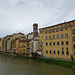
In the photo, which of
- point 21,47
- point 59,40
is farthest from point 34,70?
point 21,47

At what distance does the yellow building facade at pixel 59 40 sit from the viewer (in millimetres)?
29125

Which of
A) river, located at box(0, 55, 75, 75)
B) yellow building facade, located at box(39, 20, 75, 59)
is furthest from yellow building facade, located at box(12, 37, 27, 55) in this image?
river, located at box(0, 55, 75, 75)

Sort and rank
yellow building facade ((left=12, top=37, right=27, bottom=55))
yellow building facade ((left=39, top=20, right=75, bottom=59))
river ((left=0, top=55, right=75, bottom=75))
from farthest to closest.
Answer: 1. yellow building facade ((left=12, top=37, right=27, bottom=55))
2. yellow building facade ((left=39, top=20, right=75, bottom=59))
3. river ((left=0, top=55, right=75, bottom=75))

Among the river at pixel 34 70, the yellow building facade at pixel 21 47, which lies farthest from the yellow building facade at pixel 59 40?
the yellow building facade at pixel 21 47

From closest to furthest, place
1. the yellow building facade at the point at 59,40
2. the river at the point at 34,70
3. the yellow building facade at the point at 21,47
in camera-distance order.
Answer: the river at the point at 34,70
the yellow building facade at the point at 59,40
the yellow building facade at the point at 21,47

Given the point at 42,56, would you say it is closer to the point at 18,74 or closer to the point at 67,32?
the point at 67,32

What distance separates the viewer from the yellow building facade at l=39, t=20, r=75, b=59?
2912 cm

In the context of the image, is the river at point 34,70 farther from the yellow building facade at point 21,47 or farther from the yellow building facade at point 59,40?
the yellow building facade at point 21,47

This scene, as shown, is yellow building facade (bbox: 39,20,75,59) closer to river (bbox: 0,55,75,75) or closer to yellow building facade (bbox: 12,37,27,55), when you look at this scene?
river (bbox: 0,55,75,75)

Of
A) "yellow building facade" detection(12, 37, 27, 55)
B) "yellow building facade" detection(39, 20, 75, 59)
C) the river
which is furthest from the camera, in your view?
"yellow building facade" detection(12, 37, 27, 55)

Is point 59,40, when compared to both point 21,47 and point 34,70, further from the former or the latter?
point 21,47

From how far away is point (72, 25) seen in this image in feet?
94.8

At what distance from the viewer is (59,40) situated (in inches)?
1271

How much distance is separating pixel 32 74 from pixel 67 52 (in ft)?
52.8
